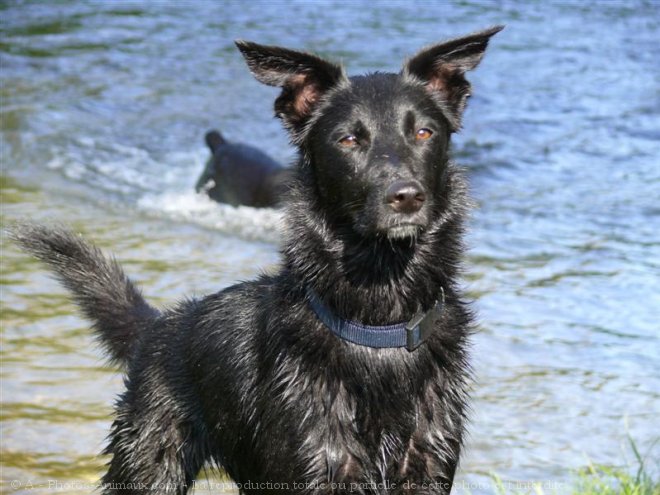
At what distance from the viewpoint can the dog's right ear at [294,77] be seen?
13.4 ft

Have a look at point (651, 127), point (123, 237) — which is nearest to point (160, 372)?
point (123, 237)

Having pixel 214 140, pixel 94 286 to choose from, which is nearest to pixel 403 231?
pixel 94 286

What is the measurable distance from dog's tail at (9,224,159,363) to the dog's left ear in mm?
1586

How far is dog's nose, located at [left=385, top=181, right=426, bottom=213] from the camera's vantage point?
Result: 12.7 ft

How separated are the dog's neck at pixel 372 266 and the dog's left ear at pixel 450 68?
0.38 metres

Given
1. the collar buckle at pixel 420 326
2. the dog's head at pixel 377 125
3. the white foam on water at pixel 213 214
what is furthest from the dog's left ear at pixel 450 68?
the white foam on water at pixel 213 214

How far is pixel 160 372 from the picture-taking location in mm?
4598

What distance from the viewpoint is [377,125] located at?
4.11 metres

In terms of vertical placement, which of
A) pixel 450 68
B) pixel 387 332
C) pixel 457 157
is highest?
pixel 450 68

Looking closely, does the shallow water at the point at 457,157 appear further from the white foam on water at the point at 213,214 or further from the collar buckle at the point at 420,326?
the collar buckle at the point at 420,326

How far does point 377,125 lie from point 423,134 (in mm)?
171

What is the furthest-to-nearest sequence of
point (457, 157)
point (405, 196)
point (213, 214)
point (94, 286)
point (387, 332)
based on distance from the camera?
point (457, 157), point (213, 214), point (94, 286), point (387, 332), point (405, 196)

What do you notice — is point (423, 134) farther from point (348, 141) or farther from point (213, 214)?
point (213, 214)

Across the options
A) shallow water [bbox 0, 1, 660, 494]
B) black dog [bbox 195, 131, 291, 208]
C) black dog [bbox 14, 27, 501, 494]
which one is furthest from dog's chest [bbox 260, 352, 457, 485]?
black dog [bbox 195, 131, 291, 208]
